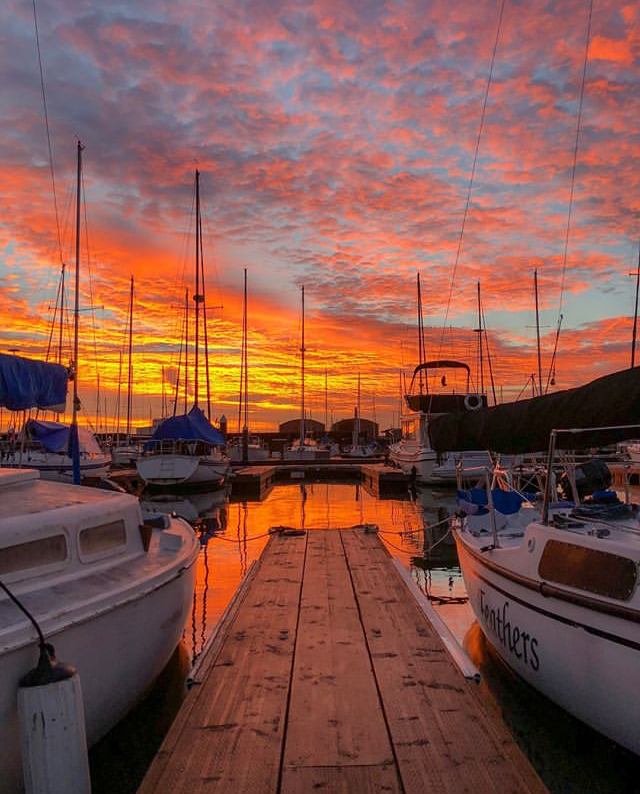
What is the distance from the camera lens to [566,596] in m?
5.40

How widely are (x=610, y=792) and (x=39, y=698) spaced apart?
4.14 metres

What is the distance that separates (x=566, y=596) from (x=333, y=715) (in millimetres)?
2074

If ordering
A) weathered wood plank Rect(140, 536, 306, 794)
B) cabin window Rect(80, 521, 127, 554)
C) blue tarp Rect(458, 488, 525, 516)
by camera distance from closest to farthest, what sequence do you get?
weathered wood plank Rect(140, 536, 306, 794), cabin window Rect(80, 521, 127, 554), blue tarp Rect(458, 488, 525, 516)

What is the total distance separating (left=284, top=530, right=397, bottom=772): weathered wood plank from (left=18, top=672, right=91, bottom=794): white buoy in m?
1.32

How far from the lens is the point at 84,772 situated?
4.04m

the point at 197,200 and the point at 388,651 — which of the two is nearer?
the point at 388,651

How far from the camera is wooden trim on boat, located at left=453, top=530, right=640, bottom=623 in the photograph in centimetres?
468

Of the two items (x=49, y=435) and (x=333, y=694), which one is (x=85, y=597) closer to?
(x=333, y=694)

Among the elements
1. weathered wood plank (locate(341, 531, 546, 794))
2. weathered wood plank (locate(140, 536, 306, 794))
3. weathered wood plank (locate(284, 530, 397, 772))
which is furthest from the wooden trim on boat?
weathered wood plank (locate(140, 536, 306, 794))

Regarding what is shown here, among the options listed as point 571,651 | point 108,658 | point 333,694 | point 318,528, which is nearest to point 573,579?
point 571,651

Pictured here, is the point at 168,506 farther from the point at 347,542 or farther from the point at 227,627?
the point at 227,627

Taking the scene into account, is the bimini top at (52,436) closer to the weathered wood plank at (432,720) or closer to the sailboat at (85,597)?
the sailboat at (85,597)

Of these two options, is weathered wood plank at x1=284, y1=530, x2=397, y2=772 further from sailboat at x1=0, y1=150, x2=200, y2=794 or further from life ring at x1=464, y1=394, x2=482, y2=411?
life ring at x1=464, y1=394, x2=482, y2=411

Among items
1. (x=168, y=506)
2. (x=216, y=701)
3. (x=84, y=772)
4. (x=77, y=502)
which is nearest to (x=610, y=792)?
(x=216, y=701)
